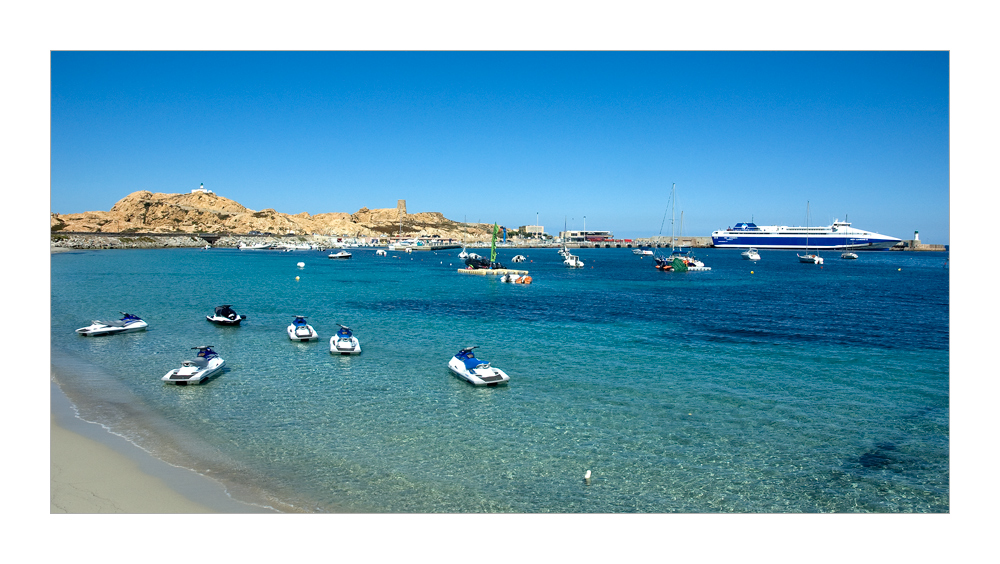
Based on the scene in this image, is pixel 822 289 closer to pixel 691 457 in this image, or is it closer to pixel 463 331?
pixel 463 331

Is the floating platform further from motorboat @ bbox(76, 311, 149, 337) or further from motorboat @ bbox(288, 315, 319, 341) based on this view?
motorboat @ bbox(76, 311, 149, 337)

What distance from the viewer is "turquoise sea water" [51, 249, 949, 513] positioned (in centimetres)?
1462

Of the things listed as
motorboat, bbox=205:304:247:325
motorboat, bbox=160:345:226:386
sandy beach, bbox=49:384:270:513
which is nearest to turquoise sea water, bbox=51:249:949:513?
motorboat, bbox=160:345:226:386

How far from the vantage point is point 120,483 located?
14.2 metres

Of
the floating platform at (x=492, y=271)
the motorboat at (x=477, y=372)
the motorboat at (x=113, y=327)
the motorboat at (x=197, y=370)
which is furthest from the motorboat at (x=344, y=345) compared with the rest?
the floating platform at (x=492, y=271)

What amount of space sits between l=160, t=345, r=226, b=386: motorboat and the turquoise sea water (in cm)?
50

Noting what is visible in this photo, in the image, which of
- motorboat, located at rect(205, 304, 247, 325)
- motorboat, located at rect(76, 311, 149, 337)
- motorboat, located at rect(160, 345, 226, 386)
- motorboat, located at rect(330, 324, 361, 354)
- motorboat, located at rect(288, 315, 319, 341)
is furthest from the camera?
motorboat, located at rect(205, 304, 247, 325)

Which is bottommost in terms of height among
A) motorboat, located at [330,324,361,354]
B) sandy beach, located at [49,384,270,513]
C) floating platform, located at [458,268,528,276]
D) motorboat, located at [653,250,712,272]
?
sandy beach, located at [49,384,270,513]

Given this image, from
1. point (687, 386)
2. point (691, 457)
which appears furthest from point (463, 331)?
point (691, 457)

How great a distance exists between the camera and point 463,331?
1502 inches

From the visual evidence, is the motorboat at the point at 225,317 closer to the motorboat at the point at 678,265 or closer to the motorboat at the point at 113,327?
the motorboat at the point at 113,327

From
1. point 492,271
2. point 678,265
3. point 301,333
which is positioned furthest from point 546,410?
point 678,265

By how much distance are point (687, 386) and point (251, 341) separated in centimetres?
2504

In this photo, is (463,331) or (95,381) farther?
(463,331)
